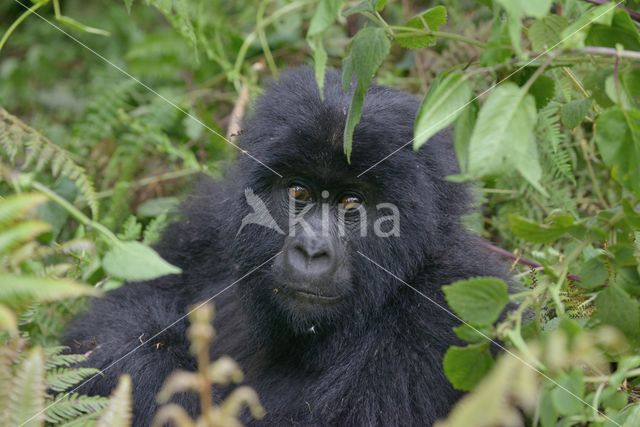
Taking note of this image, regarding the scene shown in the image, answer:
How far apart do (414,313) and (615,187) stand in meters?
1.86

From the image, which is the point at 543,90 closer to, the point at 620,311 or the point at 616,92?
the point at 616,92

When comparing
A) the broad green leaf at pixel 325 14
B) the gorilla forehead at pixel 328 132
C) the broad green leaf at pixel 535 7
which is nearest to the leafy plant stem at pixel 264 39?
the gorilla forehead at pixel 328 132

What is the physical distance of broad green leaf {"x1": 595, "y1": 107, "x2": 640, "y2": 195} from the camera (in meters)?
2.16

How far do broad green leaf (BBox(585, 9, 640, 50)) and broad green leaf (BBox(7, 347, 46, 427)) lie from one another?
169 cm

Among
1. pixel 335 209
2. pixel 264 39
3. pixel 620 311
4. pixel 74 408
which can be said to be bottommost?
pixel 74 408

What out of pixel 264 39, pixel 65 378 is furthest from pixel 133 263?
pixel 264 39

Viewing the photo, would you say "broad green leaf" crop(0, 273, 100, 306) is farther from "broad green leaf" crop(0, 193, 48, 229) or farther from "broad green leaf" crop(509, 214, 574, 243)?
"broad green leaf" crop(509, 214, 574, 243)

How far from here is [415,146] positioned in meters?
2.02

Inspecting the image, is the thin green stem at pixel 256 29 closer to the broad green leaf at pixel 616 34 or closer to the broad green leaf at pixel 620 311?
the broad green leaf at pixel 616 34

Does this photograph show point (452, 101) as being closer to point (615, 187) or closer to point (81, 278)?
point (81, 278)

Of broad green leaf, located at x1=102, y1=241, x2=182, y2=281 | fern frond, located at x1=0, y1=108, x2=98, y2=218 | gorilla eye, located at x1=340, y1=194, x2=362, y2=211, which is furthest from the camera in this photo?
fern frond, located at x1=0, y1=108, x2=98, y2=218

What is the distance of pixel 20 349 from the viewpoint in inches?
105

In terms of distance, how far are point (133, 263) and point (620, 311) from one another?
1.34 meters

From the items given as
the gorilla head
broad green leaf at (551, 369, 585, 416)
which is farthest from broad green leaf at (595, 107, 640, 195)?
the gorilla head
